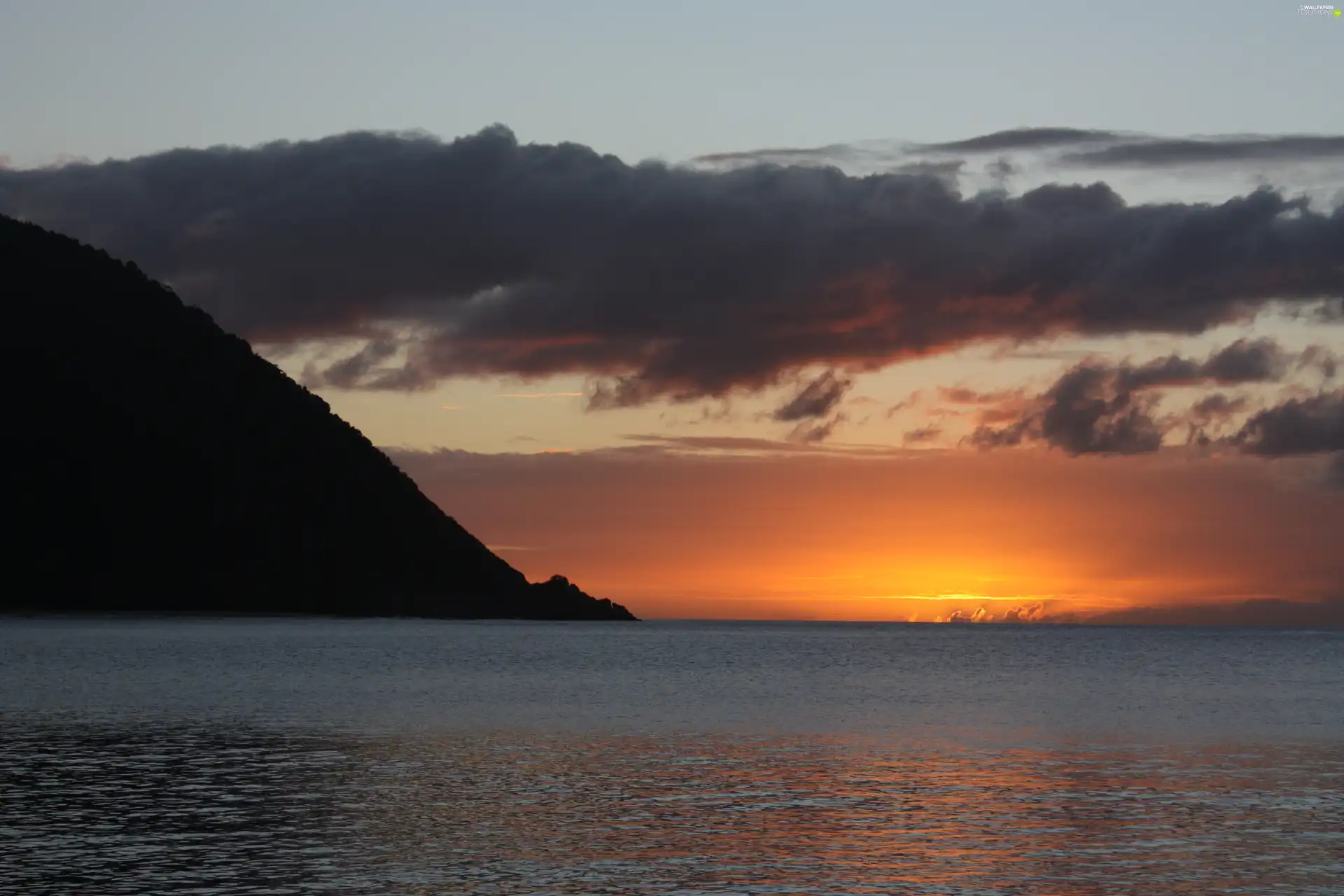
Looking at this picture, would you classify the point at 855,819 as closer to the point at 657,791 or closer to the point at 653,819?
the point at 653,819

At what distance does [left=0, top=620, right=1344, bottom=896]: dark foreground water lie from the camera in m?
28.5

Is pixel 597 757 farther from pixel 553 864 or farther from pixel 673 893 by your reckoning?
pixel 673 893

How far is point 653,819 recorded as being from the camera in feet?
114

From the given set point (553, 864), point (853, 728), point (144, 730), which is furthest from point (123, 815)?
point (853, 728)

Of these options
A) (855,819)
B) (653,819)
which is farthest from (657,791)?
(855,819)

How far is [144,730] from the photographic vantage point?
56281mm

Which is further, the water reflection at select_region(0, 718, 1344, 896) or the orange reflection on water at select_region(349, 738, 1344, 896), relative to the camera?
the orange reflection on water at select_region(349, 738, 1344, 896)

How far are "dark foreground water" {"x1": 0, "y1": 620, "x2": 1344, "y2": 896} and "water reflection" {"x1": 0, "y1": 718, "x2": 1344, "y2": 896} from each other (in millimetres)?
124

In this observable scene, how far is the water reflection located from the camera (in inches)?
1101

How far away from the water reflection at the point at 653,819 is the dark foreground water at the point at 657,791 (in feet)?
0.41

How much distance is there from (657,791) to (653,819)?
4897mm

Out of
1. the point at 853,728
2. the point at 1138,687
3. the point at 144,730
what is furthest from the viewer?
the point at 1138,687

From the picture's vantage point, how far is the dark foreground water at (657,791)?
1121 inches

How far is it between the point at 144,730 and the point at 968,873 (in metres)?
37.3
